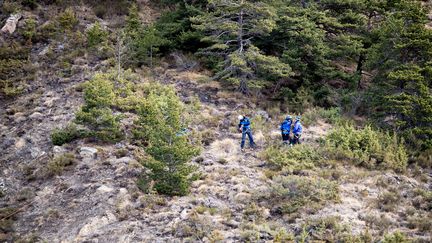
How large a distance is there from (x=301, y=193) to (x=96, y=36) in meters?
15.6

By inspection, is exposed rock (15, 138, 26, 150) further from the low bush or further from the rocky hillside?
the low bush

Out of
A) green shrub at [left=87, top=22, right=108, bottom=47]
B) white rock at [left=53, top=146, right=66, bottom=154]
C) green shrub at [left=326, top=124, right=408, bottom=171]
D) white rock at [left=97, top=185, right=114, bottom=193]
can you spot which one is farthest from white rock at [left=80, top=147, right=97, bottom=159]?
green shrub at [left=87, top=22, right=108, bottom=47]

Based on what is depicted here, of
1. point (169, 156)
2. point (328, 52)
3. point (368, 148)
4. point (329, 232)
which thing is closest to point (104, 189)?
point (169, 156)

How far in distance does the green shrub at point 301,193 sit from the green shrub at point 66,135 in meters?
7.92

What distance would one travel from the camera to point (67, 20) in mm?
24969

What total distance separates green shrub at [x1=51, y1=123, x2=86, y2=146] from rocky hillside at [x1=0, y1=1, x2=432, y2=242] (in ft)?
0.79

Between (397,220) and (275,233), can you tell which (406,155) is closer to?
(397,220)

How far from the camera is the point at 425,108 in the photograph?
16.5 m

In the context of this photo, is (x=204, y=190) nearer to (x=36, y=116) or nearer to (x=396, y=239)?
(x=396, y=239)

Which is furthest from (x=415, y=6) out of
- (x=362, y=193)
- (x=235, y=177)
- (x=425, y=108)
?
(x=235, y=177)

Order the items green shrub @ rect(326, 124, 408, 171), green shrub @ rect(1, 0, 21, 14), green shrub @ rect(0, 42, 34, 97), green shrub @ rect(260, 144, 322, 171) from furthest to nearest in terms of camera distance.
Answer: green shrub @ rect(1, 0, 21, 14)
green shrub @ rect(0, 42, 34, 97)
green shrub @ rect(326, 124, 408, 171)
green shrub @ rect(260, 144, 322, 171)

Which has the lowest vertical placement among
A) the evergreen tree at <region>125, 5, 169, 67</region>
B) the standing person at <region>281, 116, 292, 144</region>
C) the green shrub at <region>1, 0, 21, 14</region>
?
the standing person at <region>281, 116, 292, 144</region>

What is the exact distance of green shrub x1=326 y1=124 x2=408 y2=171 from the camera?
1498cm

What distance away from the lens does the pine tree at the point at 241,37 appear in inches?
783
